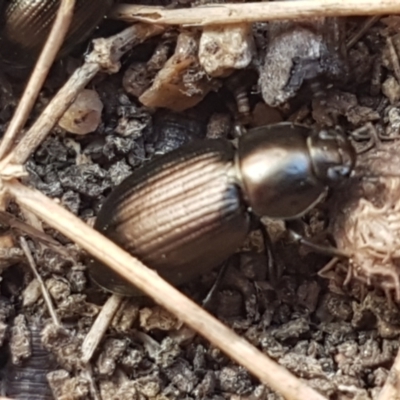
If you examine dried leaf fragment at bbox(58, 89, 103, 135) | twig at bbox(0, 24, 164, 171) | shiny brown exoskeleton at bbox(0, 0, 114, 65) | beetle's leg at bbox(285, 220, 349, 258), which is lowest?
beetle's leg at bbox(285, 220, 349, 258)

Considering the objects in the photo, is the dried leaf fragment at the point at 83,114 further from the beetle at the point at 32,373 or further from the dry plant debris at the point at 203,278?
the beetle at the point at 32,373

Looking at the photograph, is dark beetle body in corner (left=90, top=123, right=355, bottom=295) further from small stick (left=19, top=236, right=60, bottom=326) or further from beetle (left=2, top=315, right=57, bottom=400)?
beetle (left=2, top=315, right=57, bottom=400)

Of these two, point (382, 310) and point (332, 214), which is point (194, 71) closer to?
point (332, 214)

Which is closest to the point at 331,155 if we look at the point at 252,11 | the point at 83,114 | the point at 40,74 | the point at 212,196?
the point at 212,196

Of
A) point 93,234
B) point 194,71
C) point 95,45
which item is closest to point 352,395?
point 93,234

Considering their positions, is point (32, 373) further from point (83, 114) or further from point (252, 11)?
point (252, 11)

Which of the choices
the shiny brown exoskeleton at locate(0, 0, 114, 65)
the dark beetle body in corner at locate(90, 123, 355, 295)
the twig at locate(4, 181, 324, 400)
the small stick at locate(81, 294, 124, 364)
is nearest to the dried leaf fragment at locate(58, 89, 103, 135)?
the shiny brown exoskeleton at locate(0, 0, 114, 65)
